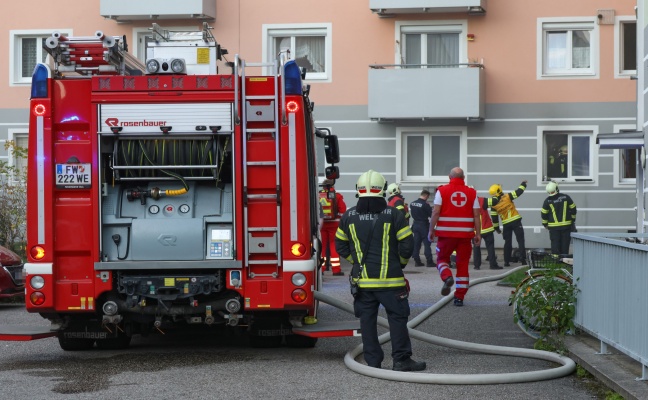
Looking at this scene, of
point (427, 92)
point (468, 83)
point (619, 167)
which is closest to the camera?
point (468, 83)

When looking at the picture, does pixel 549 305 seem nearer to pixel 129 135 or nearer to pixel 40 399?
pixel 129 135

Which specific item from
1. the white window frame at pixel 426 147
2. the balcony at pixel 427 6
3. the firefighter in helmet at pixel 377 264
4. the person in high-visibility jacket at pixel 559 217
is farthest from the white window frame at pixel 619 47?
the firefighter in helmet at pixel 377 264

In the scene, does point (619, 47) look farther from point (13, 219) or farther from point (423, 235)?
point (13, 219)

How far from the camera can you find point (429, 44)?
1089 inches

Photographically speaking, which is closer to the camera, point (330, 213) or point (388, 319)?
point (388, 319)

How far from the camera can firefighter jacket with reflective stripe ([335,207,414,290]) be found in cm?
974

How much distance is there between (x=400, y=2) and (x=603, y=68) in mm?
4899

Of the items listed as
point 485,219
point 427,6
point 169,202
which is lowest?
point 485,219

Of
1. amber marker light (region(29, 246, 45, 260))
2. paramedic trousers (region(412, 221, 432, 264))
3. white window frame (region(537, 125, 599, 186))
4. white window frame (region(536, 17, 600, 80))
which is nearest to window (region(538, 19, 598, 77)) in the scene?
white window frame (region(536, 17, 600, 80))

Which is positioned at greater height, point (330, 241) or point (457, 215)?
point (457, 215)

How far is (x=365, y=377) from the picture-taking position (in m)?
9.45

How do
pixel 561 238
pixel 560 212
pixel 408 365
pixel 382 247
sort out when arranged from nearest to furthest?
pixel 408 365
pixel 382 247
pixel 560 212
pixel 561 238

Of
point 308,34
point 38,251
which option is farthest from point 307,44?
point 38,251

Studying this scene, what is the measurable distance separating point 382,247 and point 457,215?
5.03 metres
